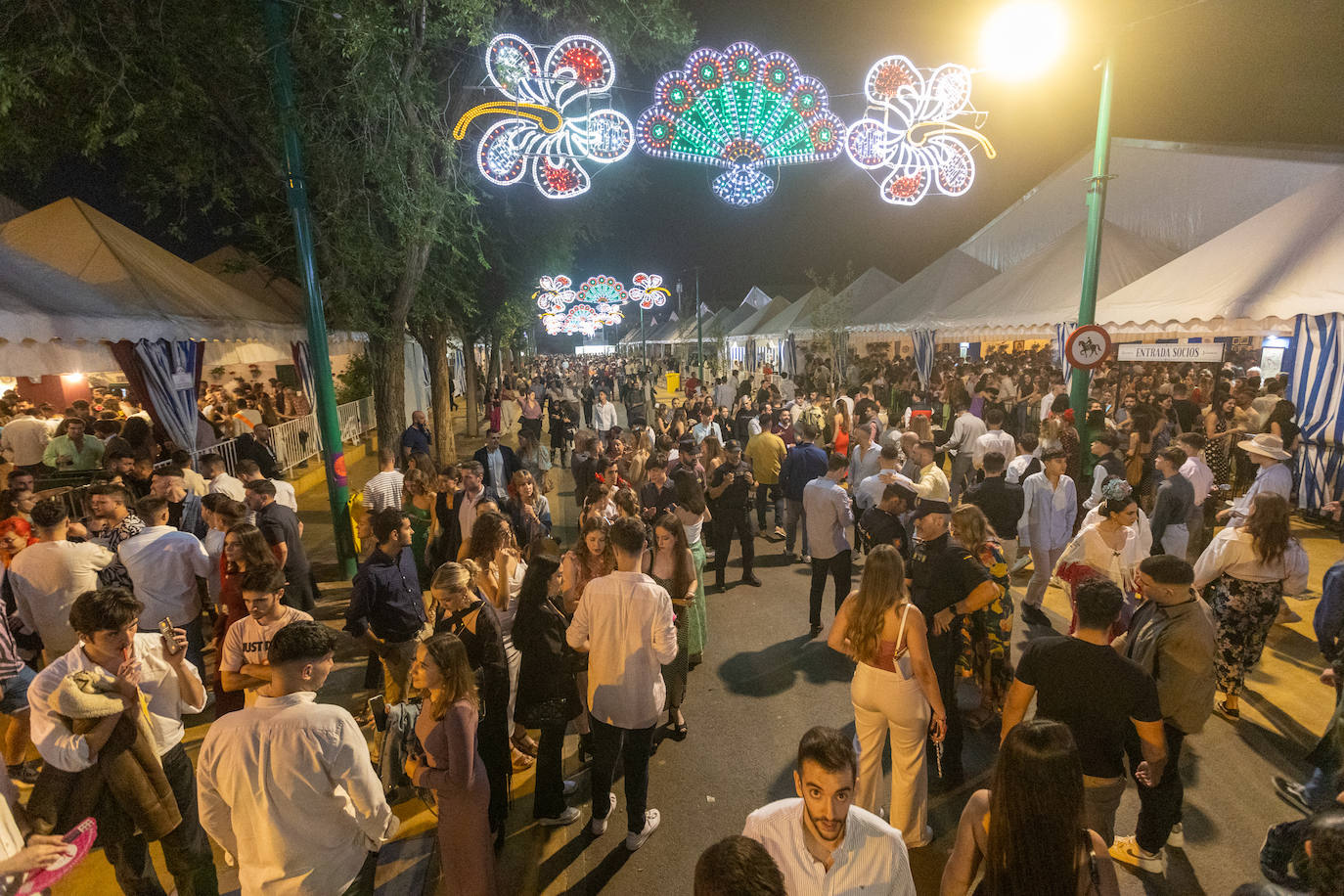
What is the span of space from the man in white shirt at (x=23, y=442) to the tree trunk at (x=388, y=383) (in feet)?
15.6

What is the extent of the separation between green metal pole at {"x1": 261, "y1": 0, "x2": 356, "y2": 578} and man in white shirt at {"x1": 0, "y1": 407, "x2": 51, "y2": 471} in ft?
18.5

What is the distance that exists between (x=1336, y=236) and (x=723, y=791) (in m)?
11.0

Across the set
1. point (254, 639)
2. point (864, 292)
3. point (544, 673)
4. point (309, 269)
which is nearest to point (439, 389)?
point (309, 269)

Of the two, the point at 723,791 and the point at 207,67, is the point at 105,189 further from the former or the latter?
the point at 723,791

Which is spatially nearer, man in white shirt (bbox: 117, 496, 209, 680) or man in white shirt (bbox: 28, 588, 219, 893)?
man in white shirt (bbox: 28, 588, 219, 893)

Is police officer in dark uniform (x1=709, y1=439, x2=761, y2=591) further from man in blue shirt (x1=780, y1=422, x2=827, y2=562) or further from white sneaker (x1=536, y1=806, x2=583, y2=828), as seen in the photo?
white sneaker (x1=536, y1=806, x2=583, y2=828)

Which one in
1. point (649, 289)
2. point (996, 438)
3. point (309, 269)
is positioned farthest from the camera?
point (649, 289)

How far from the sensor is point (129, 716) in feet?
9.52

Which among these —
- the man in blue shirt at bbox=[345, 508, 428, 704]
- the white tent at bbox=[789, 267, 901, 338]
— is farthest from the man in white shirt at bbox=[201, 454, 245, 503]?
the white tent at bbox=[789, 267, 901, 338]

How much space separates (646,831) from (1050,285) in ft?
43.4

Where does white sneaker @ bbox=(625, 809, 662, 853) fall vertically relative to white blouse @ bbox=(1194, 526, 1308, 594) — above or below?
below

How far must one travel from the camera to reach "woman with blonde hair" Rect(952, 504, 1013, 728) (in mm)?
4340

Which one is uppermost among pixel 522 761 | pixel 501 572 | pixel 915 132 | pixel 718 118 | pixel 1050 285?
pixel 915 132

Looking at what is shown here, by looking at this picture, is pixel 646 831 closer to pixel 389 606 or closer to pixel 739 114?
pixel 389 606
